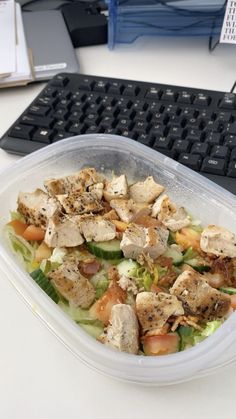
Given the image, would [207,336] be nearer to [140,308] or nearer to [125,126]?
[140,308]

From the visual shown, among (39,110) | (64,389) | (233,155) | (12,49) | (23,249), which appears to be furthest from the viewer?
(12,49)

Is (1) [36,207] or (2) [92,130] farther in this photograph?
(2) [92,130]

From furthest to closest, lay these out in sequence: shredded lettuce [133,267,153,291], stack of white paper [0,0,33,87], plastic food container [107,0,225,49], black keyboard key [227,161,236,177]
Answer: plastic food container [107,0,225,49], stack of white paper [0,0,33,87], black keyboard key [227,161,236,177], shredded lettuce [133,267,153,291]

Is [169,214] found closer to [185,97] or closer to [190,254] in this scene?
[190,254]

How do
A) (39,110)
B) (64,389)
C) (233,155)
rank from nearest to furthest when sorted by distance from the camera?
(64,389) < (233,155) < (39,110)

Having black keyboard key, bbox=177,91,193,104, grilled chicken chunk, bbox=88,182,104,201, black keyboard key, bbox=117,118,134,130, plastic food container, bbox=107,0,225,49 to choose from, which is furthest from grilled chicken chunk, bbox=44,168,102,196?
plastic food container, bbox=107,0,225,49

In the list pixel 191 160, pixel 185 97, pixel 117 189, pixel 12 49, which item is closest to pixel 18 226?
pixel 117 189

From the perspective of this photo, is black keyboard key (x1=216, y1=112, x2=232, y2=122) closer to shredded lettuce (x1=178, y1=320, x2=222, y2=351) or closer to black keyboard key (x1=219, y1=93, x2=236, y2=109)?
black keyboard key (x1=219, y1=93, x2=236, y2=109)
